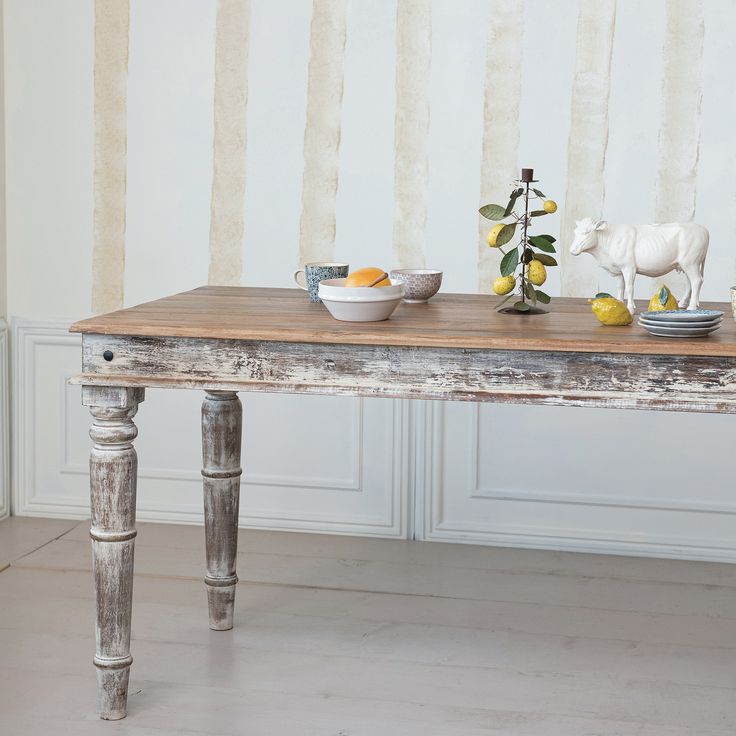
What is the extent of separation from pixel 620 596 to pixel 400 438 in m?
0.90

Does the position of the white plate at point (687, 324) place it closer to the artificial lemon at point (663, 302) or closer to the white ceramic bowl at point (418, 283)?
the artificial lemon at point (663, 302)

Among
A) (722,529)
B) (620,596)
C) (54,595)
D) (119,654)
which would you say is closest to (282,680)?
(119,654)

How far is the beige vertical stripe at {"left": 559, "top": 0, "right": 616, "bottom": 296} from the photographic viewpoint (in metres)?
3.33

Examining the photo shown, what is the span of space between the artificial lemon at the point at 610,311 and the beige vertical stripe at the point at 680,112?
1.23m

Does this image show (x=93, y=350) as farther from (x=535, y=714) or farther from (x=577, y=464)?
(x=577, y=464)

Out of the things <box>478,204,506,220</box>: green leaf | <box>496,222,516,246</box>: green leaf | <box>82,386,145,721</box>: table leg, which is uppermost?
<box>478,204,506,220</box>: green leaf

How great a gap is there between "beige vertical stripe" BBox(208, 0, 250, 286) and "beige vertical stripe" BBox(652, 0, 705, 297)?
1.36 metres

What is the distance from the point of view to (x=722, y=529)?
342 cm

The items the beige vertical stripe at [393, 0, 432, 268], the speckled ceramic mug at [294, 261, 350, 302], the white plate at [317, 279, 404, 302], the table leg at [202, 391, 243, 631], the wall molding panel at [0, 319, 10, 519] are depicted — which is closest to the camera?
the white plate at [317, 279, 404, 302]

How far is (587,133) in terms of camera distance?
11.1 feet

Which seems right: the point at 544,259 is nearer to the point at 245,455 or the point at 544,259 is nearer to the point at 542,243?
the point at 542,243

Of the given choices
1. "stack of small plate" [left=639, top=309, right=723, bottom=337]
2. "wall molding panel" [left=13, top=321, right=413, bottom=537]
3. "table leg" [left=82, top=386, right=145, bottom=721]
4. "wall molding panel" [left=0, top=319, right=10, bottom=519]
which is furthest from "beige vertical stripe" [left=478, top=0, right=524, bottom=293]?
"wall molding panel" [left=0, top=319, right=10, bottom=519]

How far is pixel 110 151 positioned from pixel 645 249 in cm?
207

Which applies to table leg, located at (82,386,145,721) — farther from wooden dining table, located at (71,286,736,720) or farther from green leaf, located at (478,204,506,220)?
green leaf, located at (478,204,506,220)
